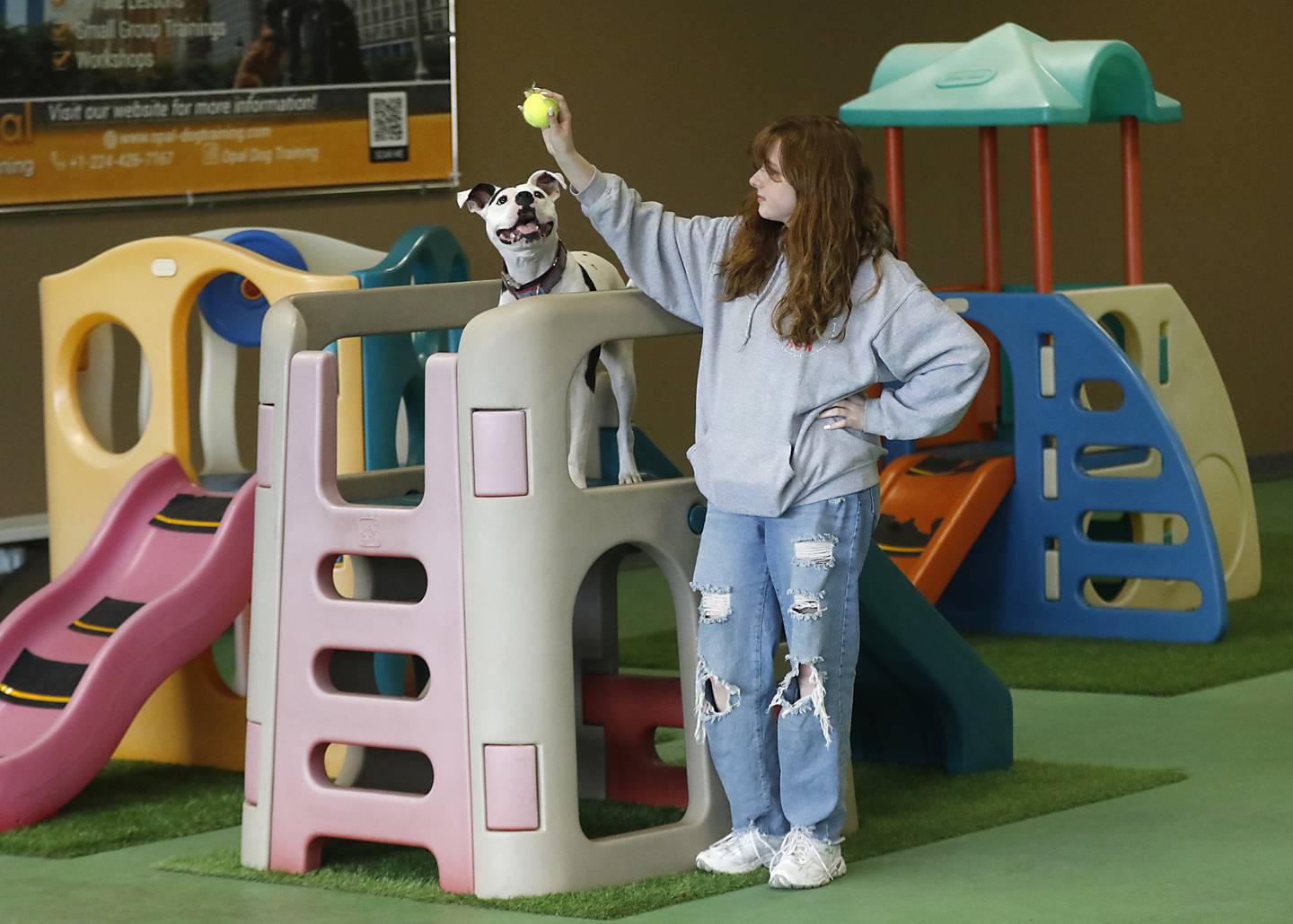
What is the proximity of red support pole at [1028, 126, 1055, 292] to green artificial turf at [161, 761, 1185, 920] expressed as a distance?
97.2 inches

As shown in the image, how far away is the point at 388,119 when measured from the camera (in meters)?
7.80

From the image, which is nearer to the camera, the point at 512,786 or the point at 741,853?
the point at 512,786

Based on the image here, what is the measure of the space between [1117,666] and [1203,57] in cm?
500

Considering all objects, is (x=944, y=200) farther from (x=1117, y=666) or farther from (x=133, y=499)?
(x=133, y=499)

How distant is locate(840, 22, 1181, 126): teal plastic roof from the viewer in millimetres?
6930

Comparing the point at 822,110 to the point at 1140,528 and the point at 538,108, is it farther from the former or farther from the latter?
the point at 538,108

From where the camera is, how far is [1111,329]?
7.99 m

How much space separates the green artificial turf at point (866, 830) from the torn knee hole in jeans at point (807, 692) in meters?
0.31

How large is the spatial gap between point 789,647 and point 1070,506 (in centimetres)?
299

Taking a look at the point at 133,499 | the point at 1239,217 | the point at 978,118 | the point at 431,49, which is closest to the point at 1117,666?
the point at 978,118

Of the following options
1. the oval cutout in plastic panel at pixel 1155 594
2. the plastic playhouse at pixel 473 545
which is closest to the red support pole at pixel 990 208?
the plastic playhouse at pixel 473 545

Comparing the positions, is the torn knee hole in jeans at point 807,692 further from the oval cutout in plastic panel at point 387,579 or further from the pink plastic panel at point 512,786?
the oval cutout in plastic panel at point 387,579

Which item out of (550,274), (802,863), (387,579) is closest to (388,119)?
(550,274)

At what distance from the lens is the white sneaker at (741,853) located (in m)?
4.00
